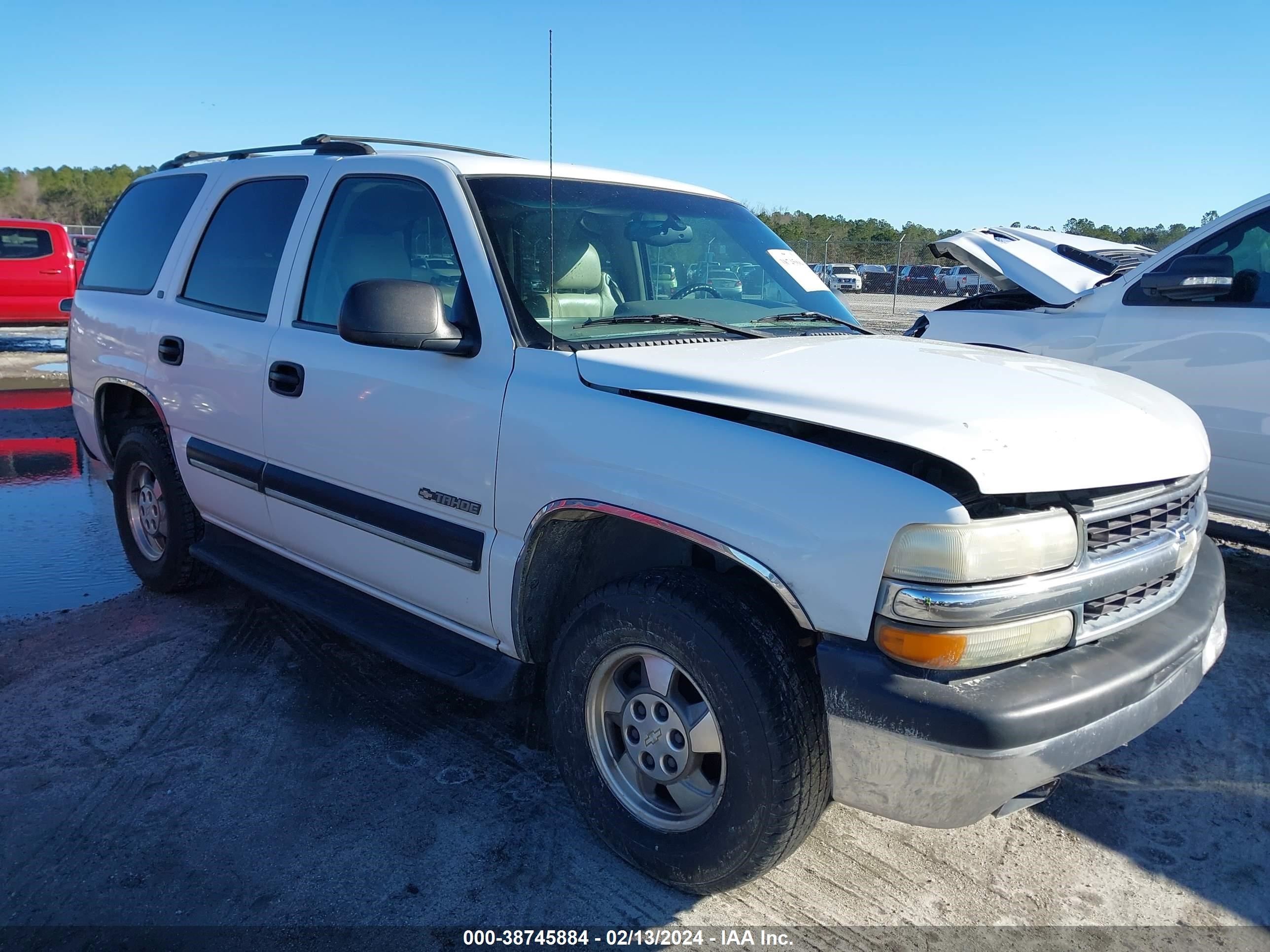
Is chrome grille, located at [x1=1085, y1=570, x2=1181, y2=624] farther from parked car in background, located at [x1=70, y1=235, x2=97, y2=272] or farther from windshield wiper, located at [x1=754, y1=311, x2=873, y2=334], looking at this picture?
parked car in background, located at [x1=70, y1=235, x2=97, y2=272]

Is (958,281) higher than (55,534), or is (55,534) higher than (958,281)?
(958,281)

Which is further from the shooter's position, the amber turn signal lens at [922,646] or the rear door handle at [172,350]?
the rear door handle at [172,350]

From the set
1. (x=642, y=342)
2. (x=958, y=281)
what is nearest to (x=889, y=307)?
(x=958, y=281)

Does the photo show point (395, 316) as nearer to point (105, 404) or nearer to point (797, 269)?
point (797, 269)

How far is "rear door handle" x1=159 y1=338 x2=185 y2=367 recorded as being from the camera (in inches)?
160

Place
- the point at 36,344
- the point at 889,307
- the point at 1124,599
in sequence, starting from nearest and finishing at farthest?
the point at 1124,599
the point at 36,344
the point at 889,307

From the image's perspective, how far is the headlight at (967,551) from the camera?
1989mm

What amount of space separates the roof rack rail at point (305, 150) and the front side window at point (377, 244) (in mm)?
203

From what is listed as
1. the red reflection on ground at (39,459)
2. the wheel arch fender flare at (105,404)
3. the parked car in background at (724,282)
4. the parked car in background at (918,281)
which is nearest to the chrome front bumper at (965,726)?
the parked car in background at (724,282)

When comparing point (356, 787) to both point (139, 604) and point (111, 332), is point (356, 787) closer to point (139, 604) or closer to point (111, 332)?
point (139, 604)

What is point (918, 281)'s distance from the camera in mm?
36438

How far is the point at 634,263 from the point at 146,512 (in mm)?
3051

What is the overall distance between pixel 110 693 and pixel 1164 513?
3.80m

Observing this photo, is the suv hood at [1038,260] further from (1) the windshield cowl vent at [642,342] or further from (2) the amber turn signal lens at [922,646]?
(2) the amber turn signal lens at [922,646]
